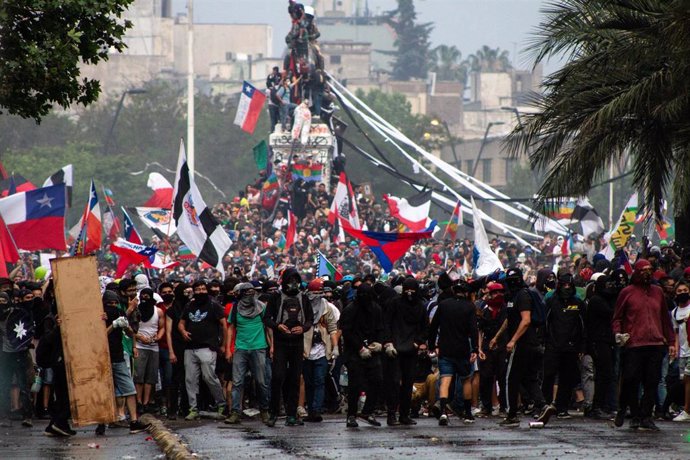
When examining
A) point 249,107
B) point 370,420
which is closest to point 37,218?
point 370,420

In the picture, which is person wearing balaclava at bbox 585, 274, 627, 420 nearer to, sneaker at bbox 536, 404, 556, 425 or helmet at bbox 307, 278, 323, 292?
sneaker at bbox 536, 404, 556, 425

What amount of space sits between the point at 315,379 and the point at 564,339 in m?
2.79

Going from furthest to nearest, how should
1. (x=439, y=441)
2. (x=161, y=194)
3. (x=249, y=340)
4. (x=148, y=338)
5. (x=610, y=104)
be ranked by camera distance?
(x=161, y=194) → (x=610, y=104) → (x=148, y=338) → (x=249, y=340) → (x=439, y=441)

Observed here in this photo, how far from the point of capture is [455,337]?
16312mm

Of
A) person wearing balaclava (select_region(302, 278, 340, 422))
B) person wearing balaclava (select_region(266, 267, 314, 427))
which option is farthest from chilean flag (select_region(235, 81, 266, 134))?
person wearing balaclava (select_region(266, 267, 314, 427))

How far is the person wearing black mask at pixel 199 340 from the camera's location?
17.3 metres

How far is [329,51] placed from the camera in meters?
158

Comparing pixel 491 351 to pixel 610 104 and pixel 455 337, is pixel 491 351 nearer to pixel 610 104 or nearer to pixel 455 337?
pixel 455 337

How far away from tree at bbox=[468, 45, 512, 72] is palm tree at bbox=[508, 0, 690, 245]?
155068mm

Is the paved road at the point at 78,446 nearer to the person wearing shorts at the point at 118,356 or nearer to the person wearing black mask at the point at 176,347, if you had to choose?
the person wearing shorts at the point at 118,356

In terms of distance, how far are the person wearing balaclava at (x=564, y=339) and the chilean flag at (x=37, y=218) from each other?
11609 millimetres

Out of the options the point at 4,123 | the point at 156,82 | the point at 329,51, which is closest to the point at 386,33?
the point at 329,51

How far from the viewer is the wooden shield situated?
15445mm

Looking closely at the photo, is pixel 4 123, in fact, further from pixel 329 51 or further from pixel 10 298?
pixel 329 51
